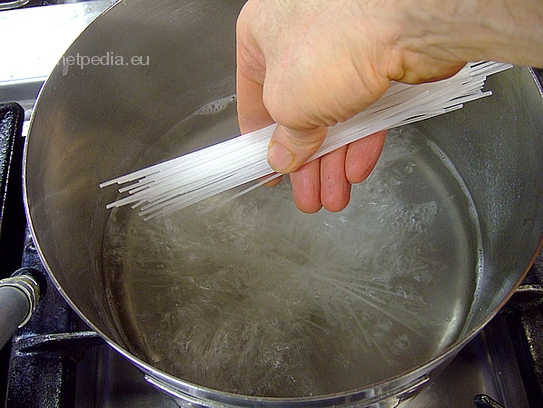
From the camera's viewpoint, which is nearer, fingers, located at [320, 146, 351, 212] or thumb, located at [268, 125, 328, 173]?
thumb, located at [268, 125, 328, 173]

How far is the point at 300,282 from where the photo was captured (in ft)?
2.59

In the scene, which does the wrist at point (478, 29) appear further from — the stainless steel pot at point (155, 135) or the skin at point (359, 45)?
the stainless steel pot at point (155, 135)

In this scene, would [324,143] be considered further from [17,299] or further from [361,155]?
[17,299]

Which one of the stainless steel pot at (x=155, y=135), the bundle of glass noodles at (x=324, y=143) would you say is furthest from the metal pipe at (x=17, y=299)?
the bundle of glass noodles at (x=324, y=143)

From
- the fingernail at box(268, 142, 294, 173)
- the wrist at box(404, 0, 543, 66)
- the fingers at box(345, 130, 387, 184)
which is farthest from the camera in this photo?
the fingers at box(345, 130, 387, 184)

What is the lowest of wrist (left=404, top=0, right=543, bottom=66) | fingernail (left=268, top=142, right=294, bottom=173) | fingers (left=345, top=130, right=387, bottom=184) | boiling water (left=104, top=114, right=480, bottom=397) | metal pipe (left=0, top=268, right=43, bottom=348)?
boiling water (left=104, top=114, right=480, bottom=397)

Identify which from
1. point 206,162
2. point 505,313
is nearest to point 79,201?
point 206,162

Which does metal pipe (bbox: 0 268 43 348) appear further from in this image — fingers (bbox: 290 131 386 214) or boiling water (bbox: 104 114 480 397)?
fingers (bbox: 290 131 386 214)

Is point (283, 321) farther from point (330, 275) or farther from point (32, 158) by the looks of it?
point (32, 158)

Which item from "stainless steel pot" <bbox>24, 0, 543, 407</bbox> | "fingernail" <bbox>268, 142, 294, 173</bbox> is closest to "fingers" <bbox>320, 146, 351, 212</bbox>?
"fingernail" <bbox>268, 142, 294, 173</bbox>

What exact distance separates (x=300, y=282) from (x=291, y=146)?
0.85 feet

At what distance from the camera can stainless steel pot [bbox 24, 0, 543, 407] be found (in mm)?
616

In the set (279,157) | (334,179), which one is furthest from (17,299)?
(334,179)

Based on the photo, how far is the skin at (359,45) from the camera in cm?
37
